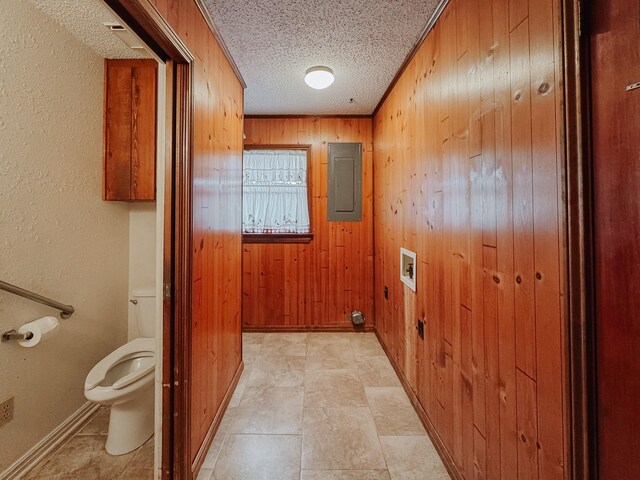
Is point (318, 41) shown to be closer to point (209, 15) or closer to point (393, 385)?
point (209, 15)

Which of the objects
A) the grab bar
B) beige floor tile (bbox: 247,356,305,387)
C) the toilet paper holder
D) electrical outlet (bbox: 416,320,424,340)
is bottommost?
beige floor tile (bbox: 247,356,305,387)

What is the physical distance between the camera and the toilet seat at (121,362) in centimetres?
151

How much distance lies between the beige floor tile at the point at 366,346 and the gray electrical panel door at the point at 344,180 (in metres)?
1.33

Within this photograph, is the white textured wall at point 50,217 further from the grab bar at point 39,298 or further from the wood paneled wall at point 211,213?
the wood paneled wall at point 211,213

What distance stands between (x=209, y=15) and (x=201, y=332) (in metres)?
1.73

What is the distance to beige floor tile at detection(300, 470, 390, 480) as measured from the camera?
140cm

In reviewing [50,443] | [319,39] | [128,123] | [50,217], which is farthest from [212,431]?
[319,39]

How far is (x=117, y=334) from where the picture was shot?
84.3 inches

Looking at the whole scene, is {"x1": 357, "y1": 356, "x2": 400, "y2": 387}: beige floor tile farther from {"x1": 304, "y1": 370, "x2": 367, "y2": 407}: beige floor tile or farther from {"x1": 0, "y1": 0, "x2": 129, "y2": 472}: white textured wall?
{"x1": 0, "y1": 0, "x2": 129, "y2": 472}: white textured wall

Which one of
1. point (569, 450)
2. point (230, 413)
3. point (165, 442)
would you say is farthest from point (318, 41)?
point (230, 413)

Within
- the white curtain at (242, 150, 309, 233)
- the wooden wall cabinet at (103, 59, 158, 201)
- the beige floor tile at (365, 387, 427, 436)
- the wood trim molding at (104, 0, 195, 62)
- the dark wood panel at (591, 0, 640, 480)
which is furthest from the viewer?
the white curtain at (242, 150, 309, 233)

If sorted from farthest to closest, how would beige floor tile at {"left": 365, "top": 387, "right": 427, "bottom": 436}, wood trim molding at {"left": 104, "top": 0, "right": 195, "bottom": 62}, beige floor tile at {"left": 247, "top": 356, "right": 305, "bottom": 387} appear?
beige floor tile at {"left": 247, "top": 356, "right": 305, "bottom": 387} < beige floor tile at {"left": 365, "top": 387, "right": 427, "bottom": 436} < wood trim molding at {"left": 104, "top": 0, "right": 195, "bottom": 62}

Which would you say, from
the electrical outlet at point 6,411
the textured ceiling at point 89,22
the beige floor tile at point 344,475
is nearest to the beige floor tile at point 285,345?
the beige floor tile at point 344,475

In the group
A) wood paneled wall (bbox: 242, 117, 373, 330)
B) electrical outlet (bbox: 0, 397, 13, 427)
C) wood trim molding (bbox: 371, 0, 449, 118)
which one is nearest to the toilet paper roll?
electrical outlet (bbox: 0, 397, 13, 427)
